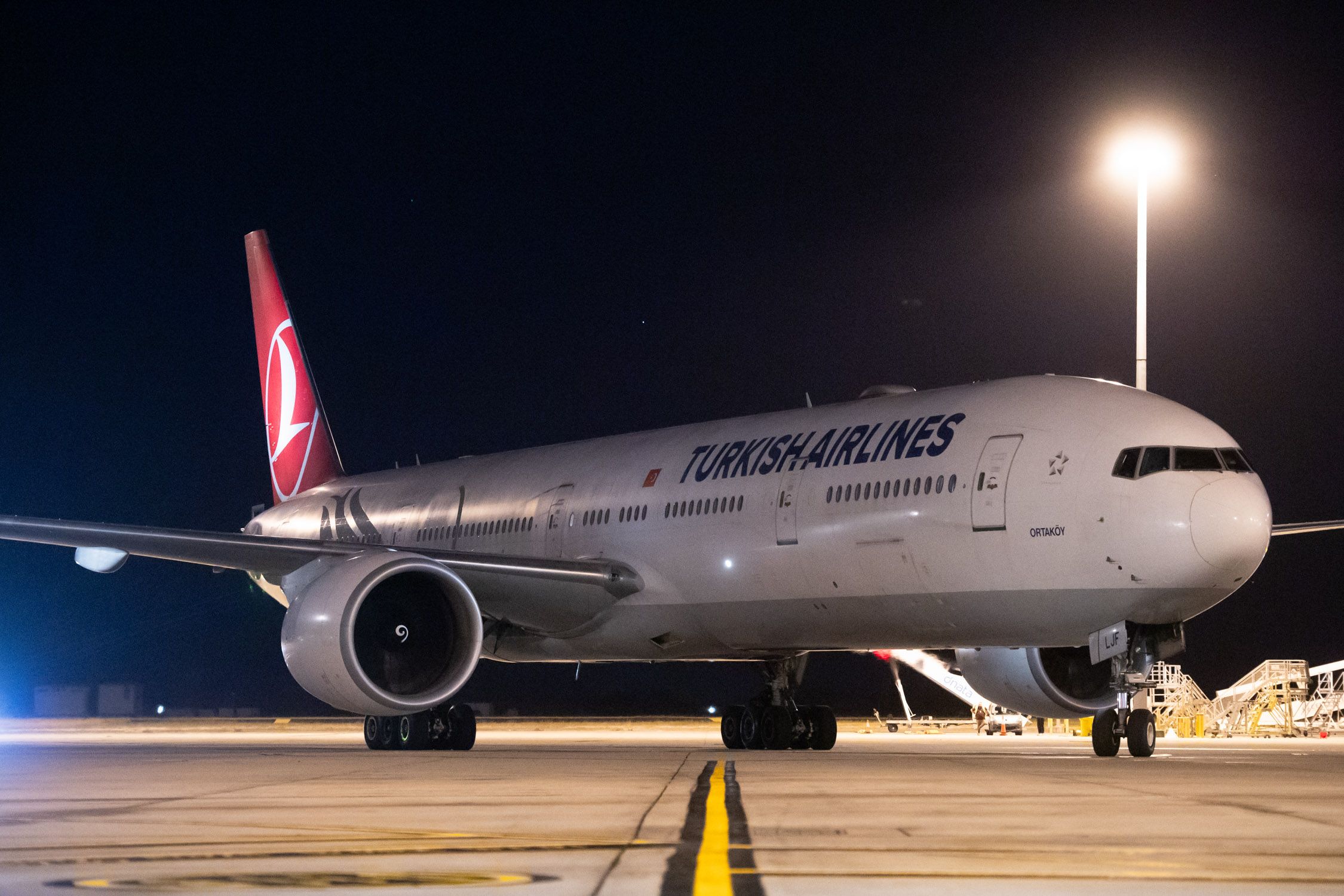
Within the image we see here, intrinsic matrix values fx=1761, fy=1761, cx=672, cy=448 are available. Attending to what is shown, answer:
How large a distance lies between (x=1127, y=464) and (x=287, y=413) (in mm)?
17303

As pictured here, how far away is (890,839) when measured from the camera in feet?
25.4

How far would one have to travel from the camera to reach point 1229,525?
14742 millimetres

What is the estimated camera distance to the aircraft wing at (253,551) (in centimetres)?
1875

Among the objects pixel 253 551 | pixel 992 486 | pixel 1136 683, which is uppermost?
pixel 992 486

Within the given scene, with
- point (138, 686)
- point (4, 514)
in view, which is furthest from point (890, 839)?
point (138, 686)

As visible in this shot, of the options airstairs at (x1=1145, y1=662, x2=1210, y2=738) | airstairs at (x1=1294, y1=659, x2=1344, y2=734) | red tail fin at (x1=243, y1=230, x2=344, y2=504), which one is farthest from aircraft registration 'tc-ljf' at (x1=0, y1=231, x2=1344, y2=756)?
airstairs at (x1=1294, y1=659, x2=1344, y2=734)

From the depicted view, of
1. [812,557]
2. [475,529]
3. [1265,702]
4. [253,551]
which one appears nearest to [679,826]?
[812,557]

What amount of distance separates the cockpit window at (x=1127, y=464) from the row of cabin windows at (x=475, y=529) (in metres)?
8.74

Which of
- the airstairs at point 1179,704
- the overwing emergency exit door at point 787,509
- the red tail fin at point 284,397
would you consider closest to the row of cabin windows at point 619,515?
the overwing emergency exit door at point 787,509

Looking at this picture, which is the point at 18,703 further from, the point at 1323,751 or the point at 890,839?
the point at 890,839

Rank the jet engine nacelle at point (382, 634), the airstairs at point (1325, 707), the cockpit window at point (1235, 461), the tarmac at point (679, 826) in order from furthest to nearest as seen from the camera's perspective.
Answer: the airstairs at point (1325, 707), the jet engine nacelle at point (382, 634), the cockpit window at point (1235, 461), the tarmac at point (679, 826)

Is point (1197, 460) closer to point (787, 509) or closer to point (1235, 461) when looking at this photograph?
point (1235, 461)

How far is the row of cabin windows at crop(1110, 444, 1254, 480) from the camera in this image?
15.1 m

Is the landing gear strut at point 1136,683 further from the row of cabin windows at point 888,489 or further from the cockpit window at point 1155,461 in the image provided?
the row of cabin windows at point 888,489
